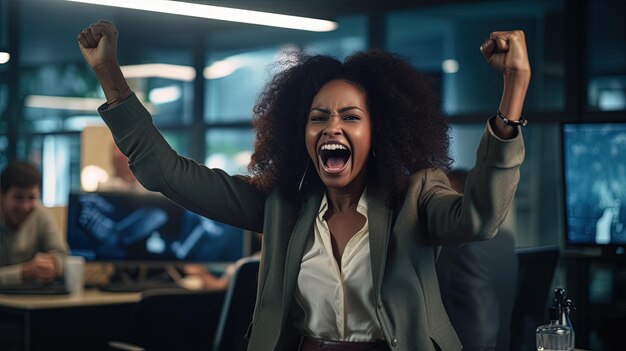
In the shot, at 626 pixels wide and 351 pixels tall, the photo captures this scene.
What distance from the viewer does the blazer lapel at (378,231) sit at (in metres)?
1.87

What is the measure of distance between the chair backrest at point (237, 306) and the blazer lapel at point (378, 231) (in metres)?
1.86

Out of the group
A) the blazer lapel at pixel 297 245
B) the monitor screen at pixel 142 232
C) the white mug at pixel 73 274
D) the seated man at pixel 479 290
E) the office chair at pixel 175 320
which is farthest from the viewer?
the monitor screen at pixel 142 232

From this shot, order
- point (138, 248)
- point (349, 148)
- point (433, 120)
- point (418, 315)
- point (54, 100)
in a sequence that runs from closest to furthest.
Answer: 1. point (418, 315)
2. point (349, 148)
3. point (433, 120)
4. point (138, 248)
5. point (54, 100)

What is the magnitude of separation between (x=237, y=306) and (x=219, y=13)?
1410 millimetres

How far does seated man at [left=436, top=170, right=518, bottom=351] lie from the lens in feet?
10.5

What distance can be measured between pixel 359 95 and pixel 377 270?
395mm

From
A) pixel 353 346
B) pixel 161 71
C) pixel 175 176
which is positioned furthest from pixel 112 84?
pixel 161 71

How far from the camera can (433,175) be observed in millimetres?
2016

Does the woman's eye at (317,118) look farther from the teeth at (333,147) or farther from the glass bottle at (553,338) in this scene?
the glass bottle at (553,338)

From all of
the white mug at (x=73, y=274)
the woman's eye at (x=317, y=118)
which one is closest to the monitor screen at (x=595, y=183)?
the woman's eye at (x=317, y=118)

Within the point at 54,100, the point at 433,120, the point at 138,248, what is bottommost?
the point at 138,248

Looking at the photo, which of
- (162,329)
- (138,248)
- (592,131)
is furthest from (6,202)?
(592,131)

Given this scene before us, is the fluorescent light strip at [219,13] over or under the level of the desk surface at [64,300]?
over

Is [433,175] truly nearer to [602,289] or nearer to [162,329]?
[162,329]
